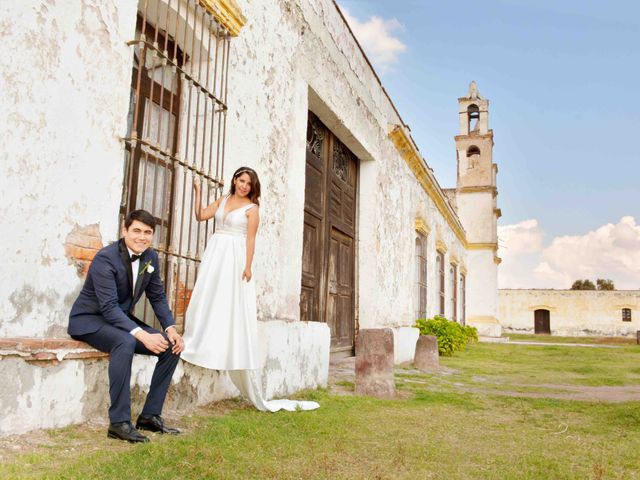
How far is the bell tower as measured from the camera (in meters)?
23.8

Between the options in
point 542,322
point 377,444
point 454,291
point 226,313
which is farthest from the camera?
point 542,322

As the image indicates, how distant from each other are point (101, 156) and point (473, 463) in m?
2.73

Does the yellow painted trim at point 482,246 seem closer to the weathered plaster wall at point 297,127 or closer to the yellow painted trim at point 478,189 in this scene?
the yellow painted trim at point 478,189

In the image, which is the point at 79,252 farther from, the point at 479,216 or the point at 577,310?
the point at 577,310

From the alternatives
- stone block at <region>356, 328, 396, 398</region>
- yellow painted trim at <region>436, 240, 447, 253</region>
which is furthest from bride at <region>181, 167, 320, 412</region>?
yellow painted trim at <region>436, 240, 447, 253</region>

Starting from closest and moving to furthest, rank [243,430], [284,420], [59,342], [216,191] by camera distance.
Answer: [59,342] < [243,430] < [284,420] < [216,191]

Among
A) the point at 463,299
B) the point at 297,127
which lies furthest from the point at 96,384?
the point at 463,299

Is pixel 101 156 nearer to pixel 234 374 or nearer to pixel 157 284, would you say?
pixel 157 284

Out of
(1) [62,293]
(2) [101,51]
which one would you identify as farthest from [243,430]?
(2) [101,51]

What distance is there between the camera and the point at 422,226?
12969 millimetres

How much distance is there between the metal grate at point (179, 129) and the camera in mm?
3959

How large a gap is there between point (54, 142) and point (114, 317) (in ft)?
3.25

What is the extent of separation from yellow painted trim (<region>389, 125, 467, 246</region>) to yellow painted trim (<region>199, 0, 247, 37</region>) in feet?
18.8

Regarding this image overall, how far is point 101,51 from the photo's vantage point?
10.8 feet
